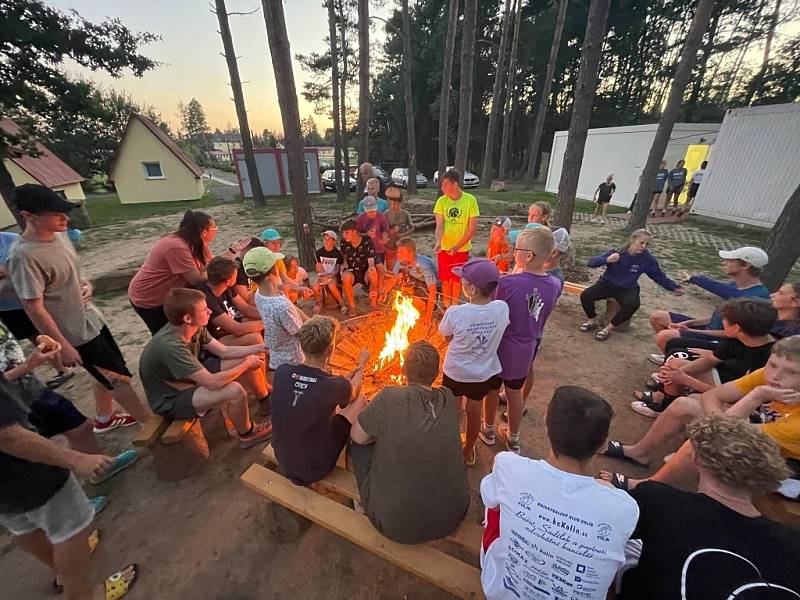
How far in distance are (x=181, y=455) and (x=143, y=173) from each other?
76.2 ft

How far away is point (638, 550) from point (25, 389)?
3692 millimetres

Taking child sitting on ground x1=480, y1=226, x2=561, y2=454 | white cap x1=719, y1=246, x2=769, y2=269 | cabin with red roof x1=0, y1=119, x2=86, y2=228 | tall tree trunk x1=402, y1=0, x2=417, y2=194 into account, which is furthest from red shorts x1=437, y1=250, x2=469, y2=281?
cabin with red roof x1=0, y1=119, x2=86, y2=228

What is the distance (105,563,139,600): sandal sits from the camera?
85.7 inches

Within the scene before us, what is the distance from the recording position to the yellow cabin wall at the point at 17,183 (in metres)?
13.6

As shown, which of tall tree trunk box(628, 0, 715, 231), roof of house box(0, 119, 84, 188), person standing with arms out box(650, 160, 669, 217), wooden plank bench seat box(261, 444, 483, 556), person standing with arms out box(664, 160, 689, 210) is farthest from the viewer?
roof of house box(0, 119, 84, 188)

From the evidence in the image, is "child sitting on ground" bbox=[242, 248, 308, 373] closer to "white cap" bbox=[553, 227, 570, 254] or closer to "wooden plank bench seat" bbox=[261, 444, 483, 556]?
"wooden plank bench seat" bbox=[261, 444, 483, 556]

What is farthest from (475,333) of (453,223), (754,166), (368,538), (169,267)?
(754,166)

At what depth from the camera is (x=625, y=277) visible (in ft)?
16.3

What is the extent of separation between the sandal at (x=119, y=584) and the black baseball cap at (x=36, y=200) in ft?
8.94

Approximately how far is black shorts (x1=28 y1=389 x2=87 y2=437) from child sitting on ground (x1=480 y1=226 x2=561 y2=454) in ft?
11.4

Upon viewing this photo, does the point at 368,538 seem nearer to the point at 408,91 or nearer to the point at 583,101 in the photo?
the point at 583,101

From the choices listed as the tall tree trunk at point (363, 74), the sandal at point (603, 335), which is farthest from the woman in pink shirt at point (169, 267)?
the tall tree trunk at point (363, 74)

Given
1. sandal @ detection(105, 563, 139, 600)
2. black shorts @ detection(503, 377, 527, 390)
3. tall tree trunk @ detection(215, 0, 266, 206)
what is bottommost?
sandal @ detection(105, 563, 139, 600)

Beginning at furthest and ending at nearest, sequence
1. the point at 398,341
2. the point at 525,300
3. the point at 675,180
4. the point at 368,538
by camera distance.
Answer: the point at 675,180, the point at 398,341, the point at 525,300, the point at 368,538
